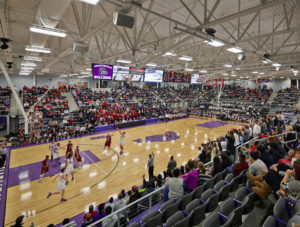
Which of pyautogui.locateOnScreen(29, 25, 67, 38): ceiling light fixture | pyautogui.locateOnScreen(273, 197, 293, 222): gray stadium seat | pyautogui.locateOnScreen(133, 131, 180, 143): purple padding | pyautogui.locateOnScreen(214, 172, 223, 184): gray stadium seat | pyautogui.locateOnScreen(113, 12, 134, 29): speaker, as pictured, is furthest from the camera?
pyautogui.locateOnScreen(133, 131, 180, 143): purple padding

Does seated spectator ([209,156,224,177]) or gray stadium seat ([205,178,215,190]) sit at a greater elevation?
seated spectator ([209,156,224,177])

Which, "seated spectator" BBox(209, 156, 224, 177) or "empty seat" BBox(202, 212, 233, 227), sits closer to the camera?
"empty seat" BBox(202, 212, 233, 227)

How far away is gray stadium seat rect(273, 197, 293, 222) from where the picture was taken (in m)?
2.54

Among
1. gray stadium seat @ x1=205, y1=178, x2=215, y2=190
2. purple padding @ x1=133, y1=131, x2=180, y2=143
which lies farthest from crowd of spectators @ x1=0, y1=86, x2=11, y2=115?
gray stadium seat @ x1=205, y1=178, x2=215, y2=190

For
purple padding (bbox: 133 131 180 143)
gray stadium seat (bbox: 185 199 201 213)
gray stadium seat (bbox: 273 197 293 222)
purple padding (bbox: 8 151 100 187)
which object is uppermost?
gray stadium seat (bbox: 273 197 293 222)

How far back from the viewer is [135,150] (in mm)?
11602

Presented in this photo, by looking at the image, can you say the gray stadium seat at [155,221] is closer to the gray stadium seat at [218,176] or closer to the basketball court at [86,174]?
the gray stadium seat at [218,176]

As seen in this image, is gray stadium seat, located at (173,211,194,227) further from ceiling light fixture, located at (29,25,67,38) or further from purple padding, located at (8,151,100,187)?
purple padding, located at (8,151,100,187)

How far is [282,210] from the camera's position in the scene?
2588 mm

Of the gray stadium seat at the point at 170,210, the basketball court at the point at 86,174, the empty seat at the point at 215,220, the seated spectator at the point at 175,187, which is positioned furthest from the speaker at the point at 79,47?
the empty seat at the point at 215,220

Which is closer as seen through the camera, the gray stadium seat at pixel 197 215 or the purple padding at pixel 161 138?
the gray stadium seat at pixel 197 215

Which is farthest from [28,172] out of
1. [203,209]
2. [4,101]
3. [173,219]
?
[4,101]

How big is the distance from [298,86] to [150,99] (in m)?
32.0

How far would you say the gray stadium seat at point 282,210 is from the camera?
8.32 ft
